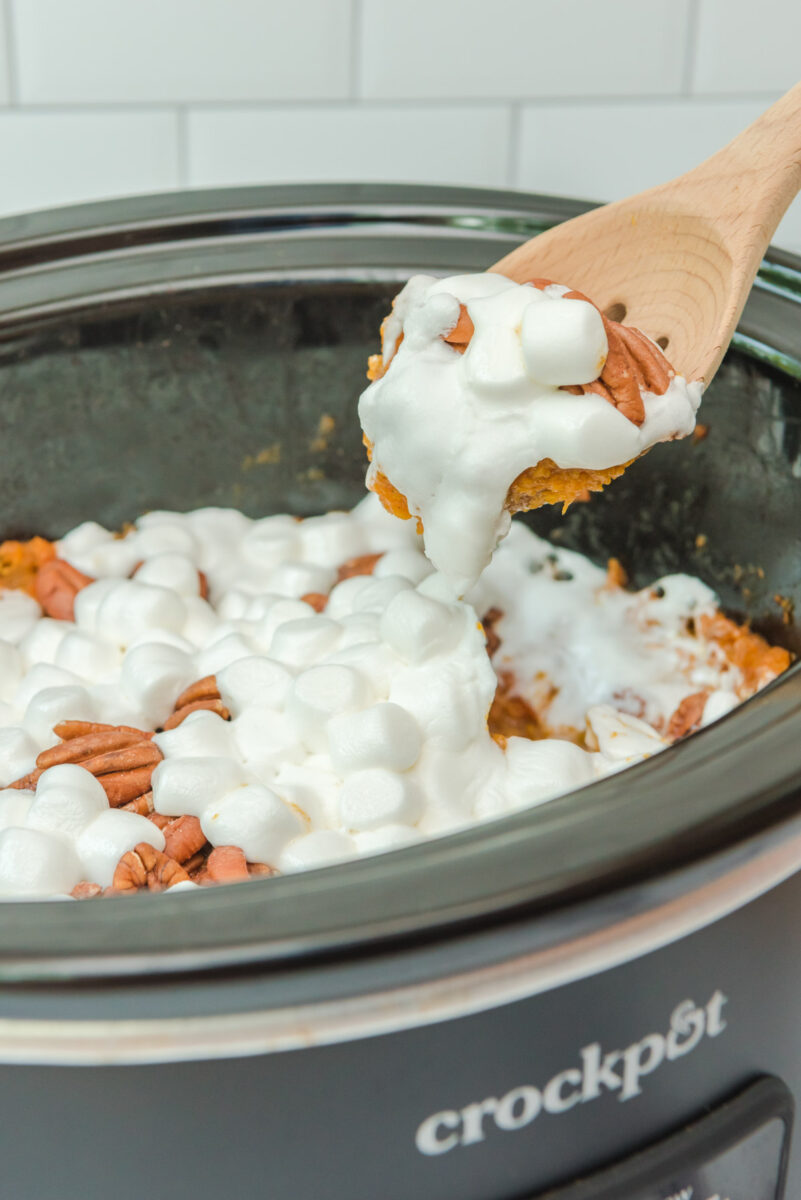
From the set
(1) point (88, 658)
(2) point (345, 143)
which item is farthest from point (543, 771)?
(2) point (345, 143)

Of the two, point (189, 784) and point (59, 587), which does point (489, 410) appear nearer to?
point (189, 784)

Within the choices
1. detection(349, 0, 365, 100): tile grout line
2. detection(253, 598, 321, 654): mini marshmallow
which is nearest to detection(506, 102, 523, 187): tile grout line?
detection(349, 0, 365, 100): tile grout line

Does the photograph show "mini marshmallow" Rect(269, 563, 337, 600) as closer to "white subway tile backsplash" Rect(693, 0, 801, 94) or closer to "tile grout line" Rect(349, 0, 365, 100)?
"tile grout line" Rect(349, 0, 365, 100)

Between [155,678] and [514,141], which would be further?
[514,141]

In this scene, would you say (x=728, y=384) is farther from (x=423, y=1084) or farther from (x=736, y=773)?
(x=423, y=1084)

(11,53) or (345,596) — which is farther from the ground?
(11,53)

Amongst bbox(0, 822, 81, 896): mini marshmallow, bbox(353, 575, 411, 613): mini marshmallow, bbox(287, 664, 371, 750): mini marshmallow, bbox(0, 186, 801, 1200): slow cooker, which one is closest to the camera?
bbox(0, 186, 801, 1200): slow cooker

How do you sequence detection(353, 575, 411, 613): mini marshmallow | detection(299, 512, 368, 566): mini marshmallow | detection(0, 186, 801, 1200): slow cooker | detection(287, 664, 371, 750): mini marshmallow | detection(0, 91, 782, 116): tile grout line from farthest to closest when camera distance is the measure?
detection(0, 91, 782, 116): tile grout line → detection(299, 512, 368, 566): mini marshmallow → detection(353, 575, 411, 613): mini marshmallow → detection(287, 664, 371, 750): mini marshmallow → detection(0, 186, 801, 1200): slow cooker
